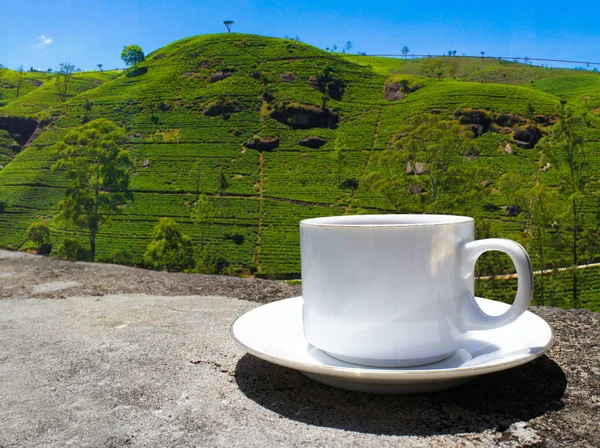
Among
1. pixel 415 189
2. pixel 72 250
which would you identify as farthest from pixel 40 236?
pixel 415 189

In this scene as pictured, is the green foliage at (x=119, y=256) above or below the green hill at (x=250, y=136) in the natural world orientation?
below

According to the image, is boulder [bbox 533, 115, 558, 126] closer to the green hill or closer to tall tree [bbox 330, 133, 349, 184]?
the green hill

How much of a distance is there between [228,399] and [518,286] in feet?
1.88

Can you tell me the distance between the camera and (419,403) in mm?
795

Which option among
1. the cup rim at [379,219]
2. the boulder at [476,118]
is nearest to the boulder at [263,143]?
the boulder at [476,118]

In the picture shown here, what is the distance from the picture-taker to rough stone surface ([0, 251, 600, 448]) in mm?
710

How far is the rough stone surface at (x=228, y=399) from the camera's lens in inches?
28.0

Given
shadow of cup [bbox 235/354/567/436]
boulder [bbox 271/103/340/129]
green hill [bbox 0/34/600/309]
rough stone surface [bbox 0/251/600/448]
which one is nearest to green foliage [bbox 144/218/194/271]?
green hill [bbox 0/34/600/309]

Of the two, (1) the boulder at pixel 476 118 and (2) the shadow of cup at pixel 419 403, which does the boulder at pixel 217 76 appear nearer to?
(1) the boulder at pixel 476 118

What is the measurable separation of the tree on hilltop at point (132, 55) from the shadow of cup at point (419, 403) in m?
49.1

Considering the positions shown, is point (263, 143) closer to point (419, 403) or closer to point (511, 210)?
point (511, 210)

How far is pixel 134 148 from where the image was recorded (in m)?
31.4

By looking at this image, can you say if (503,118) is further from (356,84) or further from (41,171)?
(41,171)

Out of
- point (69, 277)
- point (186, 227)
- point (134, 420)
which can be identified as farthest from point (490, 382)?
point (186, 227)
